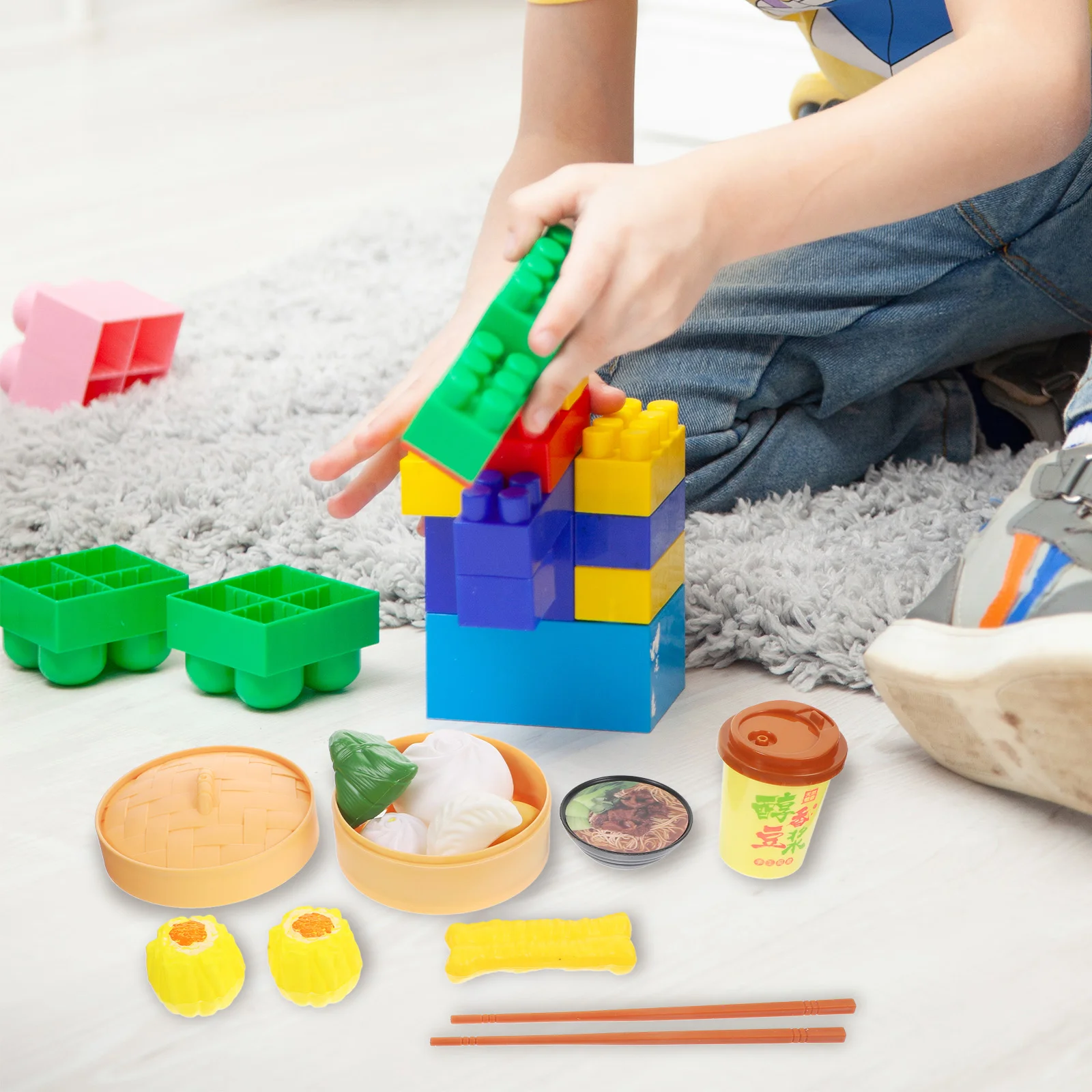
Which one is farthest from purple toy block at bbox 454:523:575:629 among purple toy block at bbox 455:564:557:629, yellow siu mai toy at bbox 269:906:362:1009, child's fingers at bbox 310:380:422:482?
yellow siu mai toy at bbox 269:906:362:1009

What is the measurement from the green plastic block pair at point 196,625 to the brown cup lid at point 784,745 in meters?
0.30

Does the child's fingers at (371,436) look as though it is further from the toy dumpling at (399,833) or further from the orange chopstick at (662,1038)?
the orange chopstick at (662,1038)

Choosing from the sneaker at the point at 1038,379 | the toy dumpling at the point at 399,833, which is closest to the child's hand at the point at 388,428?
the toy dumpling at the point at 399,833

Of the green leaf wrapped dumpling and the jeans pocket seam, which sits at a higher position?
the jeans pocket seam

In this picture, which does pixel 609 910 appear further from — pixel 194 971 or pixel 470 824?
pixel 194 971

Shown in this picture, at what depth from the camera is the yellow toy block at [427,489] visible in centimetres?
84

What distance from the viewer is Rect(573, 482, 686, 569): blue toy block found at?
843mm

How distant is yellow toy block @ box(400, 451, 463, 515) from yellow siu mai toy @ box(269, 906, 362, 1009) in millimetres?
281

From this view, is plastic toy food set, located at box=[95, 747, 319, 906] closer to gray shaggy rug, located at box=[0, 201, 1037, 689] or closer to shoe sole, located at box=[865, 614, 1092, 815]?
gray shaggy rug, located at box=[0, 201, 1037, 689]

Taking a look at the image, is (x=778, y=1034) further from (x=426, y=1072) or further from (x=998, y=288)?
(x=998, y=288)

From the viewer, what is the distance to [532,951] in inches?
26.7

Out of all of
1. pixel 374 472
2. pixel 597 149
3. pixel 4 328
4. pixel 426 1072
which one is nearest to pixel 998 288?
pixel 597 149

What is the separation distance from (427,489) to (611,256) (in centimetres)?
23

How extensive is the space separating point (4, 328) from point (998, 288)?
1217mm
